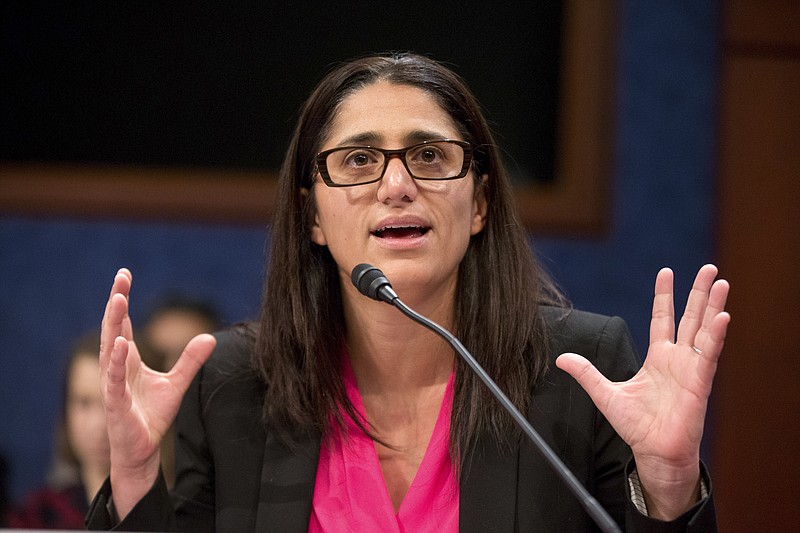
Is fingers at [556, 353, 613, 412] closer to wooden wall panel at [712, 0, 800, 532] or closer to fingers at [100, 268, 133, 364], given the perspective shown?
fingers at [100, 268, 133, 364]

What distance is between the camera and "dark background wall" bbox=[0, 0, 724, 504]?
3.20 metres

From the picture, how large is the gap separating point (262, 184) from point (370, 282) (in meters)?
1.82

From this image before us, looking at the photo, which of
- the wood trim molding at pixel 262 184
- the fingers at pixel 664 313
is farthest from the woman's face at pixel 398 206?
the wood trim molding at pixel 262 184

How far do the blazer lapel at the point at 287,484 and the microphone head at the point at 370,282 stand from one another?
1.12ft

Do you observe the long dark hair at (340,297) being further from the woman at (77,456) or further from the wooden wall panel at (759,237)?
the wooden wall panel at (759,237)

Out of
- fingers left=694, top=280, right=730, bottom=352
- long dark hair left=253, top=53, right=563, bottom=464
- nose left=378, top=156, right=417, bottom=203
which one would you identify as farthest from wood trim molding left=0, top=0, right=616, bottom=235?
fingers left=694, top=280, right=730, bottom=352

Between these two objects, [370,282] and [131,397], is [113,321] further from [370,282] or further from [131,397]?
[370,282]

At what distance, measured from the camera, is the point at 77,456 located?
105 inches

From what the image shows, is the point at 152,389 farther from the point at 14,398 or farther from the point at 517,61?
the point at 517,61

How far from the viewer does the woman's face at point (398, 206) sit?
1617 millimetres

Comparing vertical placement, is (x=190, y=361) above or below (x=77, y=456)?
above

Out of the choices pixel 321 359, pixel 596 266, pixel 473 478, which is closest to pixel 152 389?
pixel 321 359

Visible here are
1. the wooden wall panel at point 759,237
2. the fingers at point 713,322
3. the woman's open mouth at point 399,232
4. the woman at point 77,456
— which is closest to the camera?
the fingers at point 713,322

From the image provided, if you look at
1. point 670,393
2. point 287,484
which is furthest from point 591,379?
point 287,484
